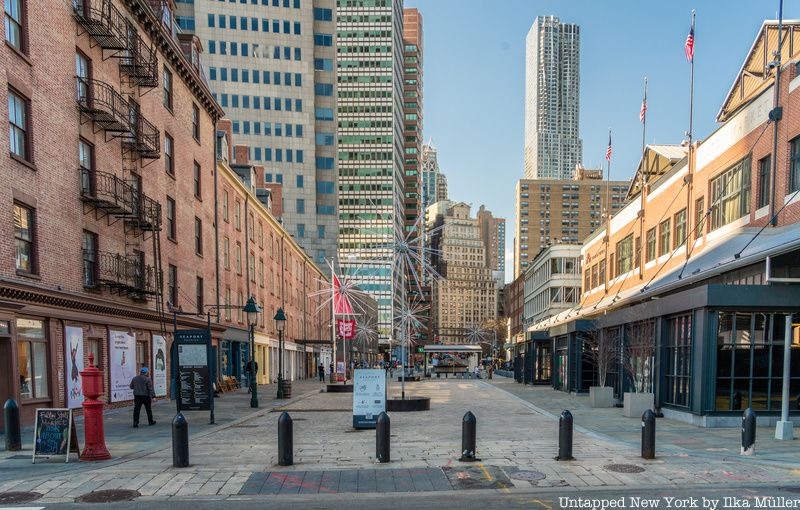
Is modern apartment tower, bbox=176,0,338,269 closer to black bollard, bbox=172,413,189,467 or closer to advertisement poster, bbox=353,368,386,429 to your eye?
advertisement poster, bbox=353,368,386,429

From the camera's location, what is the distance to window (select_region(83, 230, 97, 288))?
19312 millimetres

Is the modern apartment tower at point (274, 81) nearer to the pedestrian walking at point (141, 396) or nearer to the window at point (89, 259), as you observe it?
the window at point (89, 259)

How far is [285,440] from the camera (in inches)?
422

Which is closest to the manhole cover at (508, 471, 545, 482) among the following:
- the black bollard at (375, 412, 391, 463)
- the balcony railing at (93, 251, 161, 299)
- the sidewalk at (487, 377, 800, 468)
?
the black bollard at (375, 412, 391, 463)

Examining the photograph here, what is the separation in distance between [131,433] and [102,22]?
48.1 feet

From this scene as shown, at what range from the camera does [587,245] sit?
4391 cm

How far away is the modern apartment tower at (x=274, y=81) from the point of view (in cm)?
8600

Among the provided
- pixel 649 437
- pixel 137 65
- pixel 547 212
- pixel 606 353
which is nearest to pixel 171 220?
pixel 137 65

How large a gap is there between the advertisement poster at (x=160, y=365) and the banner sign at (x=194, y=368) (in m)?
7.55

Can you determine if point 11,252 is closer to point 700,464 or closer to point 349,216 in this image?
point 700,464

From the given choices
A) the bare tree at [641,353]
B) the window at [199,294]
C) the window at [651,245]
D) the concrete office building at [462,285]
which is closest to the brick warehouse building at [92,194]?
the window at [199,294]

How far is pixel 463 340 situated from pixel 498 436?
170 metres

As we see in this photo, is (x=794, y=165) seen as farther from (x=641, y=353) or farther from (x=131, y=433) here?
(x=131, y=433)

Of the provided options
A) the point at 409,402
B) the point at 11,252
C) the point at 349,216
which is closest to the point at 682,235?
the point at 409,402
